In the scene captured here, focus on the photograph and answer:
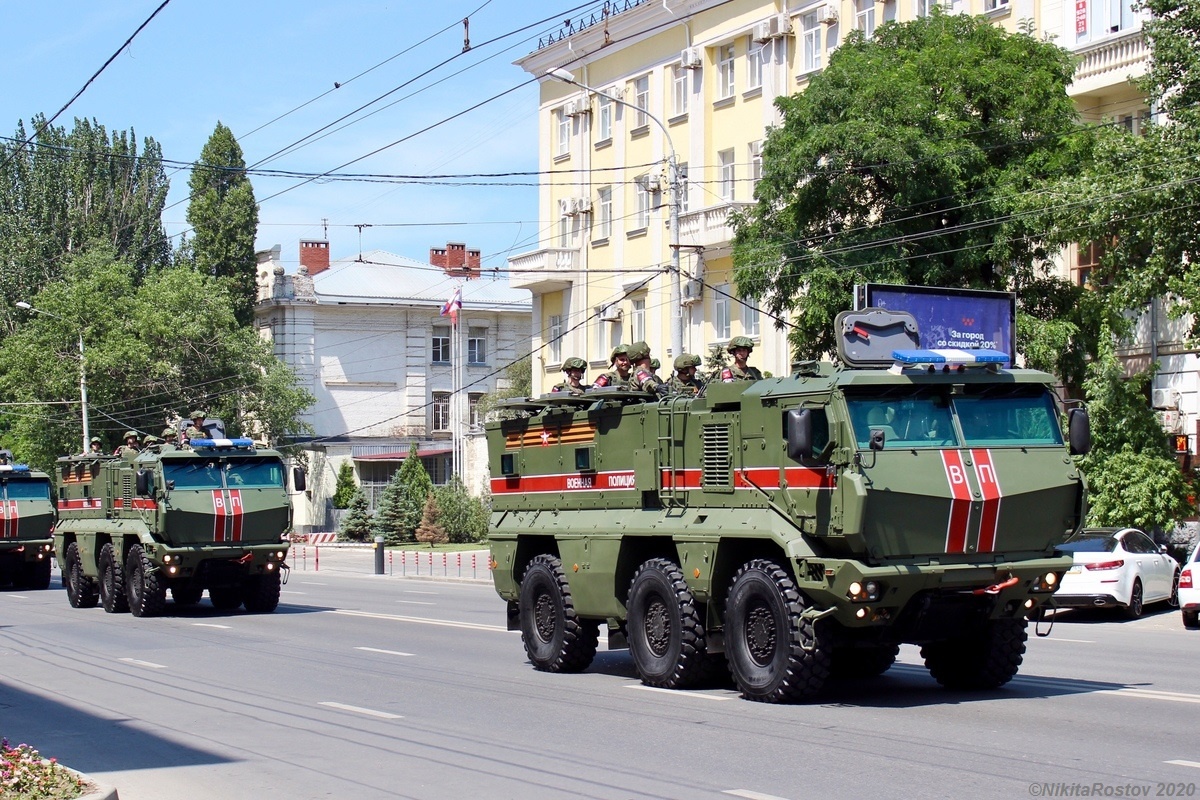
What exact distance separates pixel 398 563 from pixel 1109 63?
23.7 m

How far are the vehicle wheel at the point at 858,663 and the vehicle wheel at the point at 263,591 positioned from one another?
13.6m

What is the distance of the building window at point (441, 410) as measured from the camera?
69.2m

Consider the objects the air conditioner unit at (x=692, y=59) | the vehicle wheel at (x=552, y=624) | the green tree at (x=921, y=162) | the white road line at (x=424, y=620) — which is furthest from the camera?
the air conditioner unit at (x=692, y=59)

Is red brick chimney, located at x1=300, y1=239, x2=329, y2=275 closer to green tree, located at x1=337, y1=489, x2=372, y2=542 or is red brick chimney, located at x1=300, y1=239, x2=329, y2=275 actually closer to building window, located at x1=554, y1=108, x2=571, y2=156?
green tree, located at x1=337, y1=489, x2=372, y2=542

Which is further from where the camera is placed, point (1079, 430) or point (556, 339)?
point (556, 339)

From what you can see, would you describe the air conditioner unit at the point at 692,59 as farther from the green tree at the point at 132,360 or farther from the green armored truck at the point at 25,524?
the green tree at the point at 132,360

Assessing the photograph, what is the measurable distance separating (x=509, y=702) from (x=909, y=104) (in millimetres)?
16136

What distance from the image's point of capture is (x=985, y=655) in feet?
41.9

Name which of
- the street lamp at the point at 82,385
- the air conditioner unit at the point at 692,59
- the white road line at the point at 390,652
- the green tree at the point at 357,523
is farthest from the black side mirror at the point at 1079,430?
the green tree at the point at 357,523

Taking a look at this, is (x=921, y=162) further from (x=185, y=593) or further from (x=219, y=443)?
(x=185, y=593)

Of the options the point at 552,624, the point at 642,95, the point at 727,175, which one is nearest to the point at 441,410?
the point at 642,95

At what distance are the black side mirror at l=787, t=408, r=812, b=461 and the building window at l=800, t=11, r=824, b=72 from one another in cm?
2831

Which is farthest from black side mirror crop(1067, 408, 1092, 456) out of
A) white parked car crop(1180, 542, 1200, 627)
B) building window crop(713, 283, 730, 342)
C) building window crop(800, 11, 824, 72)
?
building window crop(713, 283, 730, 342)

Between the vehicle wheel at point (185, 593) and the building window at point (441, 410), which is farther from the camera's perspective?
the building window at point (441, 410)
